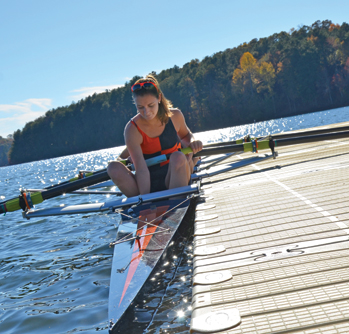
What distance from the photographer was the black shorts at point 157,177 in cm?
491

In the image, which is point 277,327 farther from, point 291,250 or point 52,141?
point 52,141

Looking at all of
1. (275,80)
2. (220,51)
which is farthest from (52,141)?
(275,80)

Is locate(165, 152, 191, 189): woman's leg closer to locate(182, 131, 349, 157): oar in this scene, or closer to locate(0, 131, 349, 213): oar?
locate(0, 131, 349, 213): oar

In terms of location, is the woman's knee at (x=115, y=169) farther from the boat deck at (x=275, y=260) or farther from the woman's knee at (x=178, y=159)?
the boat deck at (x=275, y=260)

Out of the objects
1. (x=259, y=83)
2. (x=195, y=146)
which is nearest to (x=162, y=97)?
(x=195, y=146)

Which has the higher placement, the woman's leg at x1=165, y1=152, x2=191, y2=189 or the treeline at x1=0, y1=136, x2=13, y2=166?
the treeline at x1=0, y1=136, x2=13, y2=166

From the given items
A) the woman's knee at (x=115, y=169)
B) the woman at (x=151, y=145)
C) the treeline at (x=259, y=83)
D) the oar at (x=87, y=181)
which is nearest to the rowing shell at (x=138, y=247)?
the woman at (x=151, y=145)

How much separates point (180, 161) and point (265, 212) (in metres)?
1.34

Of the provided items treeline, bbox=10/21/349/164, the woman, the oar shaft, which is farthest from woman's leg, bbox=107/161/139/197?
treeline, bbox=10/21/349/164

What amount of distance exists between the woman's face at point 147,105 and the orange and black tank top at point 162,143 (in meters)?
0.42

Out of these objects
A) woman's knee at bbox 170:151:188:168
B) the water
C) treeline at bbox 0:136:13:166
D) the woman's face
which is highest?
treeline at bbox 0:136:13:166

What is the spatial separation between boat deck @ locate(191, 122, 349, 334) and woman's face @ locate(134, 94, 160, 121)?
134cm

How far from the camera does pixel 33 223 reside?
24.9 ft

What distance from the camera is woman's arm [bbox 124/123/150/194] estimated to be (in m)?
4.45
